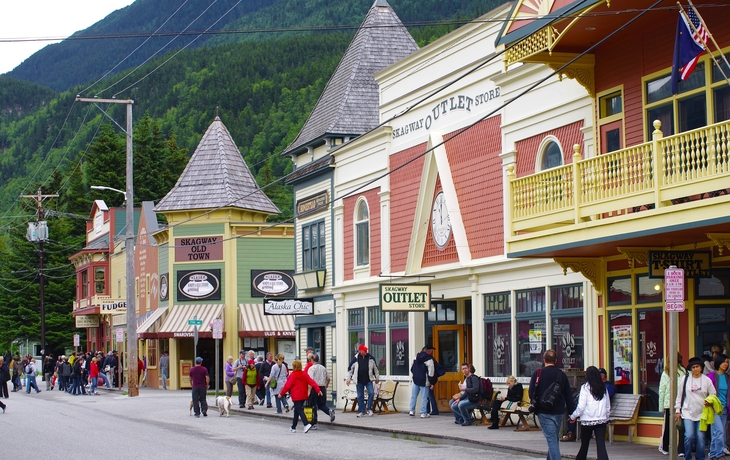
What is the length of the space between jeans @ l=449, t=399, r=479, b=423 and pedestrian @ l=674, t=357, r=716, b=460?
7918 mm

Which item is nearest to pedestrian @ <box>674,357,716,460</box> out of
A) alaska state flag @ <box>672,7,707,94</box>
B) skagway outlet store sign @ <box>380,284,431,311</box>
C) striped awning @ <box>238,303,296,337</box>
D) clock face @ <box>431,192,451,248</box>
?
alaska state flag @ <box>672,7,707,94</box>

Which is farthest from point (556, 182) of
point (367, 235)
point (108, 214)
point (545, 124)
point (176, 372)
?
point (108, 214)

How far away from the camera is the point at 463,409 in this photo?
23250 millimetres

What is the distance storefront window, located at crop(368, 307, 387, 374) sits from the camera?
1184 inches

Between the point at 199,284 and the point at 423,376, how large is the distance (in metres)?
26.1

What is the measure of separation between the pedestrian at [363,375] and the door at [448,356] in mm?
1635

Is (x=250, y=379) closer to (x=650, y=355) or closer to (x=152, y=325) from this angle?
(x=650, y=355)

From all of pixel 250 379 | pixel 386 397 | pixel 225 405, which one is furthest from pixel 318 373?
pixel 250 379

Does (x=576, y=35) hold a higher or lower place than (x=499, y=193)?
higher

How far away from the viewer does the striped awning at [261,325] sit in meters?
49.1

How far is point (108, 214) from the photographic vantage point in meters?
67.4

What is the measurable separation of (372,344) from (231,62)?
373ft

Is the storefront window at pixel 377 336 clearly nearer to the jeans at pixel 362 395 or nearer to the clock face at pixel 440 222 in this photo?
the jeans at pixel 362 395

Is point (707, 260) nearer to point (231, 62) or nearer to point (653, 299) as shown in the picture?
point (653, 299)
